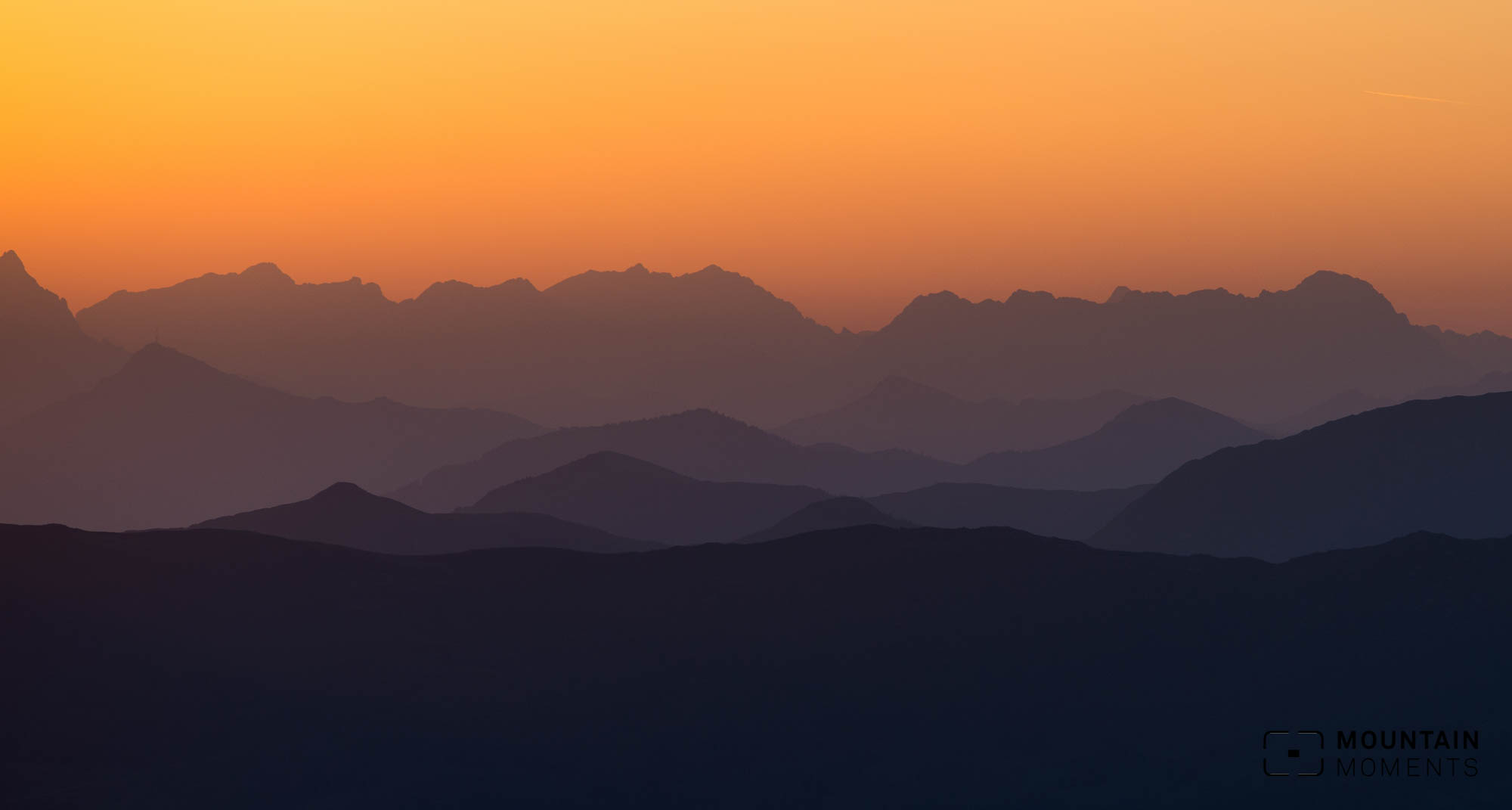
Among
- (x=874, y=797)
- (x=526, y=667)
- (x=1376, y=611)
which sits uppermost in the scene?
(x=1376, y=611)

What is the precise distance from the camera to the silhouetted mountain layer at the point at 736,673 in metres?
88.1

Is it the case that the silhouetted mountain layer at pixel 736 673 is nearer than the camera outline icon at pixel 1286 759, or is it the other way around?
the camera outline icon at pixel 1286 759

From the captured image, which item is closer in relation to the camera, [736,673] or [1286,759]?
[1286,759]

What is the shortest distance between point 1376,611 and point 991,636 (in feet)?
98.6

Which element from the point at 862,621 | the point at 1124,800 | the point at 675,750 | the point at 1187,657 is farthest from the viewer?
the point at 862,621

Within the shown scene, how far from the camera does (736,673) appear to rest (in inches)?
4109

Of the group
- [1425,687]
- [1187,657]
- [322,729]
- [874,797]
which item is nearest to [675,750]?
[874,797]

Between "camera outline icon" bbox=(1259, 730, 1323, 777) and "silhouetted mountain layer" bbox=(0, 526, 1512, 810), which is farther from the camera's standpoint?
"silhouetted mountain layer" bbox=(0, 526, 1512, 810)

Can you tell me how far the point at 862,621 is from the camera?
11269 centimetres

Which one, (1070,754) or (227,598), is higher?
(227,598)

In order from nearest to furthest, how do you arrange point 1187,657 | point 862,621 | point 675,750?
point 675,750 < point 1187,657 < point 862,621

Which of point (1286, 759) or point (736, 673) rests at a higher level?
point (736, 673)

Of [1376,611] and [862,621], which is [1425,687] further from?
[862,621]

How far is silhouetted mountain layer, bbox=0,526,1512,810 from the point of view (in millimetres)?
88125
